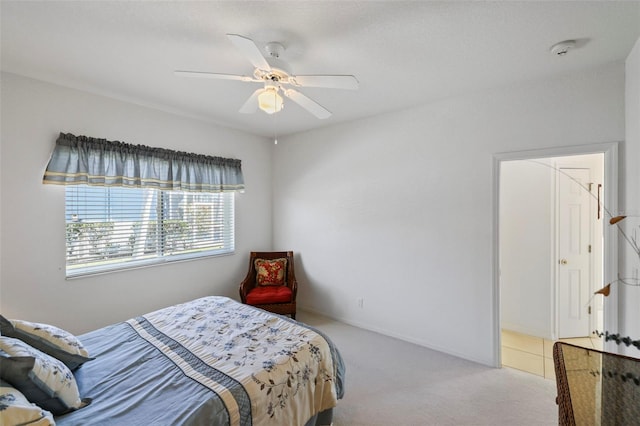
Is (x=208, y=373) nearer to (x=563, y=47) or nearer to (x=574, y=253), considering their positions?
(x=563, y=47)

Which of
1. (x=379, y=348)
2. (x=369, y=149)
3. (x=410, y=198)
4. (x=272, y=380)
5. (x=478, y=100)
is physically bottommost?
(x=379, y=348)

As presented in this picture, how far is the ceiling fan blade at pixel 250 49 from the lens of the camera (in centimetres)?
137

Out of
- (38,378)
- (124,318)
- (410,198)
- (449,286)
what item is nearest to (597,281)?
(449,286)

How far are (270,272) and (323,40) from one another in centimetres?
294

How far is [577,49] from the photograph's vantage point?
1.98m

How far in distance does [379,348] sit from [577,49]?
3.12 meters

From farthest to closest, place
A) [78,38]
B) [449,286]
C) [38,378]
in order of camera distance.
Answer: [449,286]
[78,38]
[38,378]

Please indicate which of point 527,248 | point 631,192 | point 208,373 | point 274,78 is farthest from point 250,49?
point 527,248

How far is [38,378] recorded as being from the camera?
121 centimetres

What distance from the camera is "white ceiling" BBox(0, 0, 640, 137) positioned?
5.26ft

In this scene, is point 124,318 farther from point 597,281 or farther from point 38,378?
point 597,281

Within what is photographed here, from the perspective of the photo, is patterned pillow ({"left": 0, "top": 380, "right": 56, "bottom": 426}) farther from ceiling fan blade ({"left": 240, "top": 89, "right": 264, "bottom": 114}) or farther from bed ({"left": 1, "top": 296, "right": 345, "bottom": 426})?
ceiling fan blade ({"left": 240, "top": 89, "right": 264, "bottom": 114})

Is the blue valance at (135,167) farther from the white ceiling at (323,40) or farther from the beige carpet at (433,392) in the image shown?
the beige carpet at (433,392)

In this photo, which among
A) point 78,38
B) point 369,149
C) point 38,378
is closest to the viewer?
point 38,378
